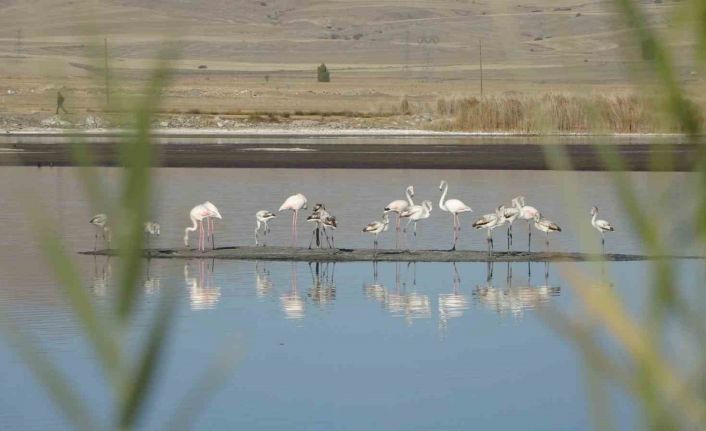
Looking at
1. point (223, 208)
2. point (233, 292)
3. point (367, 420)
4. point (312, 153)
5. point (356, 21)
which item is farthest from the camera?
point (356, 21)

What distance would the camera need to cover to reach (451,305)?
643 inches

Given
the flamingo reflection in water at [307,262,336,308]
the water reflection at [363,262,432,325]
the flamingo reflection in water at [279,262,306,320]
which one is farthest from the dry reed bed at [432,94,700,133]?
the flamingo reflection in water at [279,262,306,320]

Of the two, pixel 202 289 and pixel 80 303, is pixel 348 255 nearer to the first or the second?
pixel 202 289

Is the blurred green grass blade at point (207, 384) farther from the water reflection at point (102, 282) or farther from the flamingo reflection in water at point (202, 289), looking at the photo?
the flamingo reflection in water at point (202, 289)

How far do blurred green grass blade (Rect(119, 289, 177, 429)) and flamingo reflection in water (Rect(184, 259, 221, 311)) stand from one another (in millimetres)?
14365

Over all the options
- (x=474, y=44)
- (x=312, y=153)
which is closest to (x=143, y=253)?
(x=312, y=153)

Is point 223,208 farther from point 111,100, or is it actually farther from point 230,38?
point 230,38

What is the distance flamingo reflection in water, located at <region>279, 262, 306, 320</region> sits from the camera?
1552 centimetres

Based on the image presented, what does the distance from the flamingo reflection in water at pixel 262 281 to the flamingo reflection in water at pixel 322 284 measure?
0.52 metres

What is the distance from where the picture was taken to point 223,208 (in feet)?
92.5

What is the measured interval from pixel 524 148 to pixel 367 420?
38004 millimetres

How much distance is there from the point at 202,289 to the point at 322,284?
163cm

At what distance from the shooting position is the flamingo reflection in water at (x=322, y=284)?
16.8 m

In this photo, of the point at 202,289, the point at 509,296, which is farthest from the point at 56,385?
the point at 202,289
